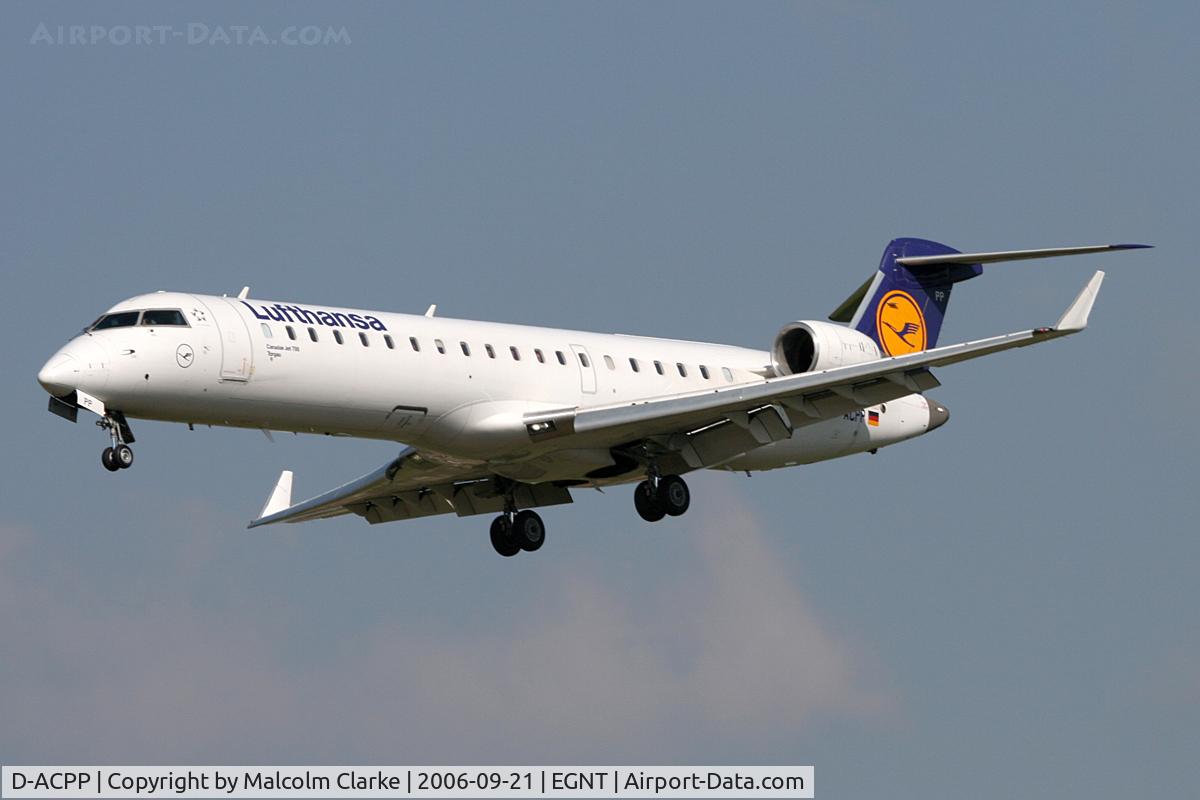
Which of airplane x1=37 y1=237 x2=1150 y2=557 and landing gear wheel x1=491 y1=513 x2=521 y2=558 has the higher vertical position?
airplane x1=37 y1=237 x2=1150 y2=557

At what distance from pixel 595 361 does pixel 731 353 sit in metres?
2.93

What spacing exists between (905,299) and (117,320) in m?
13.0

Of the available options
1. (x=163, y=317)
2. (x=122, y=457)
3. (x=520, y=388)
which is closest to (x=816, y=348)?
(x=520, y=388)

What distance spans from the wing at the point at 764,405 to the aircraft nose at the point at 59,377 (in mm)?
6065

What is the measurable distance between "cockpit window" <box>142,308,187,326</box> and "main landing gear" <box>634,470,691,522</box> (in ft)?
23.4

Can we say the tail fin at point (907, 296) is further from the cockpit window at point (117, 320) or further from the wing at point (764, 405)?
the cockpit window at point (117, 320)

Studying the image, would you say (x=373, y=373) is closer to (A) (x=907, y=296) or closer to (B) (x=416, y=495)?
(B) (x=416, y=495)

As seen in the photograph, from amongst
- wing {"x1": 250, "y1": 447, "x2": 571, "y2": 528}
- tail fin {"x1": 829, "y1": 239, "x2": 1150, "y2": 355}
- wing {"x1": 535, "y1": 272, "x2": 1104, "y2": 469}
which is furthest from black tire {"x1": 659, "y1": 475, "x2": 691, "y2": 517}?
tail fin {"x1": 829, "y1": 239, "x2": 1150, "y2": 355}

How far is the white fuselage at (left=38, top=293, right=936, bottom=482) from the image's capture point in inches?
1069

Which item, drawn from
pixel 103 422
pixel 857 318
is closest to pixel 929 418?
pixel 857 318

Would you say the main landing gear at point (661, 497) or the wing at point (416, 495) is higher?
the wing at point (416, 495)

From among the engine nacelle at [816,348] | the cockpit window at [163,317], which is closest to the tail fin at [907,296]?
the engine nacelle at [816,348]

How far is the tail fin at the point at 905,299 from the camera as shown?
34531mm

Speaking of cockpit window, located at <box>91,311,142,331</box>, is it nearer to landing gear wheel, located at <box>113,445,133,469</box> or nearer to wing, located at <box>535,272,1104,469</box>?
landing gear wheel, located at <box>113,445,133,469</box>
